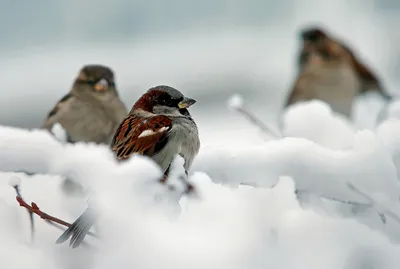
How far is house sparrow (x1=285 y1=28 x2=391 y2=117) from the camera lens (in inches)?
132

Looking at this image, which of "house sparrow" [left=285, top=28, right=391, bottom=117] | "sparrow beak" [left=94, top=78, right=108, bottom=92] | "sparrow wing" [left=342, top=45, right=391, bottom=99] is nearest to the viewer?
"sparrow beak" [left=94, top=78, right=108, bottom=92]

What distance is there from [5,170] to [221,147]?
30cm

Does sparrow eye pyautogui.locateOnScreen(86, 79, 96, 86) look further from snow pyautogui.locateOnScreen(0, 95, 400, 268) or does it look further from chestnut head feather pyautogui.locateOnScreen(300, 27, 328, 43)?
chestnut head feather pyautogui.locateOnScreen(300, 27, 328, 43)

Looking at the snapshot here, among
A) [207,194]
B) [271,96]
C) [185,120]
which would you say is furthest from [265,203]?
[271,96]

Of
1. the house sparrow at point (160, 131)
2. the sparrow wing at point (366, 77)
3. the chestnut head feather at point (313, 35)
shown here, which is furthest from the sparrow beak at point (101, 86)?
the chestnut head feather at point (313, 35)

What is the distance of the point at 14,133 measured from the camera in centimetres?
105

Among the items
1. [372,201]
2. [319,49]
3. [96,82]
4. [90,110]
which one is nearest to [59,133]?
[90,110]

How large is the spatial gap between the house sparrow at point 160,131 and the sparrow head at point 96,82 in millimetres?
642

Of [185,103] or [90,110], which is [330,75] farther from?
[185,103]

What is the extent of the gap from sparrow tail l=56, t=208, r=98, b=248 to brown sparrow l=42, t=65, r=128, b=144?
95 cm

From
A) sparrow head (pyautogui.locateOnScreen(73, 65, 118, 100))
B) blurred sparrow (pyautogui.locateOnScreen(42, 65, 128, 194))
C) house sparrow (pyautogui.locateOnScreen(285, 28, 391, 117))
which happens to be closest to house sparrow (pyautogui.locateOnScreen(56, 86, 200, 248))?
blurred sparrow (pyautogui.locateOnScreen(42, 65, 128, 194))

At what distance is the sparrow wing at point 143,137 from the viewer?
1.26 metres

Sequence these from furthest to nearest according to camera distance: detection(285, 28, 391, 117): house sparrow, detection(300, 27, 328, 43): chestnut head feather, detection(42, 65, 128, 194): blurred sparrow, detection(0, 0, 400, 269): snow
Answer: detection(300, 27, 328, 43): chestnut head feather
detection(285, 28, 391, 117): house sparrow
detection(42, 65, 128, 194): blurred sparrow
detection(0, 0, 400, 269): snow

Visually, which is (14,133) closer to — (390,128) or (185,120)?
(185,120)
